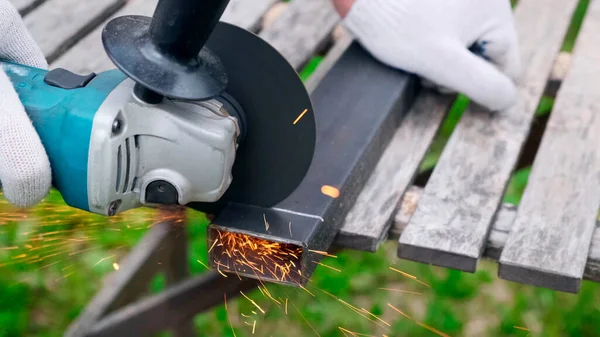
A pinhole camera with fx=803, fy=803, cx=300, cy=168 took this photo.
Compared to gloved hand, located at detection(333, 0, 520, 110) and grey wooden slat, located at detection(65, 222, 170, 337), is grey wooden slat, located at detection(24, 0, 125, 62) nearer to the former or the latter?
grey wooden slat, located at detection(65, 222, 170, 337)

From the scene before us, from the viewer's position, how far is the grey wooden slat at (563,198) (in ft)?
5.15

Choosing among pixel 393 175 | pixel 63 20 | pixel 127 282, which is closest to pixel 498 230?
A: pixel 393 175

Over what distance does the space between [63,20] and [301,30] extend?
72 centimetres

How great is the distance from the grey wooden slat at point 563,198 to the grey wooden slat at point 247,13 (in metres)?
0.95

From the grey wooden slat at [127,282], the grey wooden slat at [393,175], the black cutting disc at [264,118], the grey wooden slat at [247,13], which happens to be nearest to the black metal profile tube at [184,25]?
the black cutting disc at [264,118]

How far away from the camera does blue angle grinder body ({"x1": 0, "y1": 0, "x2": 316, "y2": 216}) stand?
129 centimetres

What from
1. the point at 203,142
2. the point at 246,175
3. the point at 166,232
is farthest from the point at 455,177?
the point at 166,232

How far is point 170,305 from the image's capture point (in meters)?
2.27

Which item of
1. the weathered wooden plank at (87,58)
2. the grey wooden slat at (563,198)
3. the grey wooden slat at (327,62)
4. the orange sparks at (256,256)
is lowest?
the weathered wooden plank at (87,58)

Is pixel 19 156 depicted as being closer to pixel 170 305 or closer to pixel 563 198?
pixel 170 305

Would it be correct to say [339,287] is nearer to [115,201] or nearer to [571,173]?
[571,173]

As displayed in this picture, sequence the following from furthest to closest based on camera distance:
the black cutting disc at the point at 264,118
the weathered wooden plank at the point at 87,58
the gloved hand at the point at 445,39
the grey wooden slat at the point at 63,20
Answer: the grey wooden slat at the point at 63,20, the weathered wooden plank at the point at 87,58, the gloved hand at the point at 445,39, the black cutting disc at the point at 264,118

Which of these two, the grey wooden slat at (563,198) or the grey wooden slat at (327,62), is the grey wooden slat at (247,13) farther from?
the grey wooden slat at (563,198)

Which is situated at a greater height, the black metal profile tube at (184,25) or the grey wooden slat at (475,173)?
the black metal profile tube at (184,25)
